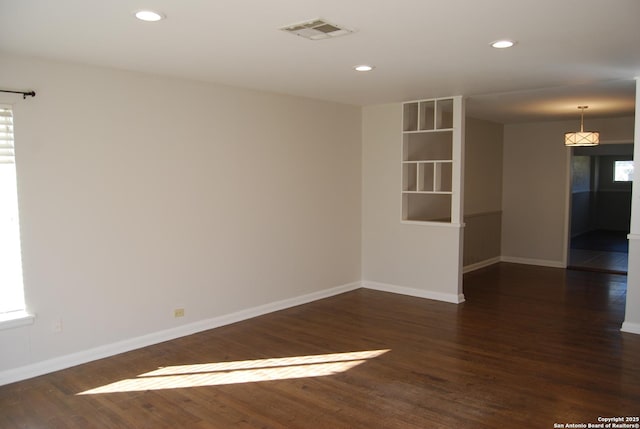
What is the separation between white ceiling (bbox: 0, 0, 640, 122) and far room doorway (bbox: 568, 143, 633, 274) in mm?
7614

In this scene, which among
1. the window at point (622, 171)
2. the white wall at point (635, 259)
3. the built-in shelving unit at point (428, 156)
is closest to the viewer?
the white wall at point (635, 259)

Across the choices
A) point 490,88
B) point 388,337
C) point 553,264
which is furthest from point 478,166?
point 388,337

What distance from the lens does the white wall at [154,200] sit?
3635 millimetres

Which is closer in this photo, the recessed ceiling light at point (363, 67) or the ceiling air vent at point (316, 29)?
the ceiling air vent at point (316, 29)

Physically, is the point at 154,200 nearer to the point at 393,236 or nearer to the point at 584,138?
the point at 393,236

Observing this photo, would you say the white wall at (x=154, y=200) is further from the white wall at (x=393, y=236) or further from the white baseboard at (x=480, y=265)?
the white baseboard at (x=480, y=265)

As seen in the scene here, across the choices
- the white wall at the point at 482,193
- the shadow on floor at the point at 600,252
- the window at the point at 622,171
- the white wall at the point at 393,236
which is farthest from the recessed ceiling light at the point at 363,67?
the window at the point at 622,171

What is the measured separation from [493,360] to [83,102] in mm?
3859

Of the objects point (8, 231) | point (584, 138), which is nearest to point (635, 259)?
point (584, 138)

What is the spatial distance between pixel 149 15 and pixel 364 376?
2799 millimetres

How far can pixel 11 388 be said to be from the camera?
11.2 feet

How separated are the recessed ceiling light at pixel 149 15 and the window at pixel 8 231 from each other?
1.50m

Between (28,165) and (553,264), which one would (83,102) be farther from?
(553,264)

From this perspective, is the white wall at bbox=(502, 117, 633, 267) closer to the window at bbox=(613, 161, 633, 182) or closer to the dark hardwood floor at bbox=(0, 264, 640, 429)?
the dark hardwood floor at bbox=(0, 264, 640, 429)
